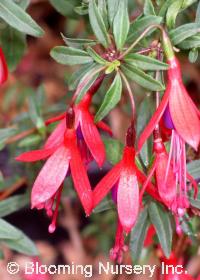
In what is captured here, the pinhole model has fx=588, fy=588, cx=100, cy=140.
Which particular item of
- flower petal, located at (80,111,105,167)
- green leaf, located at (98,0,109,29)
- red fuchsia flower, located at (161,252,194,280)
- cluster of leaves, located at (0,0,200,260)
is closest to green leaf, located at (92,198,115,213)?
cluster of leaves, located at (0,0,200,260)

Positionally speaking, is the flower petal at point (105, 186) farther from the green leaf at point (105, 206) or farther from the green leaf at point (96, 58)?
the green leaf at point (105, 206)

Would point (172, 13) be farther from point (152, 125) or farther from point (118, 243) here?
point (118, 243)

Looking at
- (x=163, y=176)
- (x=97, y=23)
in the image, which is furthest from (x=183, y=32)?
(x=163, y=176)

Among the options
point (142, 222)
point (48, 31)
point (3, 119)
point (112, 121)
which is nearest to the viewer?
point (142, 222)

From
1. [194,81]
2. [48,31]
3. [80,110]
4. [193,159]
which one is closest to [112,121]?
[194,81]

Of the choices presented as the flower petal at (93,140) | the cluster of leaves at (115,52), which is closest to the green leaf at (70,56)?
the cluster of leaves at (115,52)

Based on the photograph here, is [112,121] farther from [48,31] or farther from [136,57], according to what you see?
[136,57]
